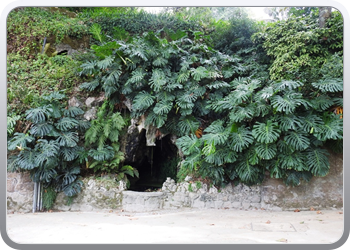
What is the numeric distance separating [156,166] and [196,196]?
3718mm

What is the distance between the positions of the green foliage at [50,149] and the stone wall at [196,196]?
30 cm

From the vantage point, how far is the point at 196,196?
5.46 m

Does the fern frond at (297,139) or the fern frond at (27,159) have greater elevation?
the fern frond at (297,139)

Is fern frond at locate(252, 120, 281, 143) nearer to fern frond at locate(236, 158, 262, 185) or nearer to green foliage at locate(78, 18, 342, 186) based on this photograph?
green foliage at locate(78, 18, 342, 186)

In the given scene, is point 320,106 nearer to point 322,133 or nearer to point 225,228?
point 322,133

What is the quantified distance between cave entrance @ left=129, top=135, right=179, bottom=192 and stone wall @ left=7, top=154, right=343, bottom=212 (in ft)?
7.38

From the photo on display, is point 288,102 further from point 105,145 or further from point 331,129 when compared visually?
point 105,145

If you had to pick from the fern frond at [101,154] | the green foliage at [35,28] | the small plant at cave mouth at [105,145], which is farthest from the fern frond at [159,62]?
the green foliage at [35,28]

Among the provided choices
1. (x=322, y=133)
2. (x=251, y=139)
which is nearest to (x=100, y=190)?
(x=251, y=139)

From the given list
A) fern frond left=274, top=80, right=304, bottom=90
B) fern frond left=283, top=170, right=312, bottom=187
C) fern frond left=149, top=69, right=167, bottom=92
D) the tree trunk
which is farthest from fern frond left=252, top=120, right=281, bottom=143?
the tree trunk

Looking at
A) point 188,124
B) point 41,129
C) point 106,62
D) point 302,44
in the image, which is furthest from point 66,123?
point 302,44

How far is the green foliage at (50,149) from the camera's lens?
5.08 metres

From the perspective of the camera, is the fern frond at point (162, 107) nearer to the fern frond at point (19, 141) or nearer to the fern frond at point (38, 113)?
the fern frond at point (38, 113)

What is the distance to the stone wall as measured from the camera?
5.16 m
